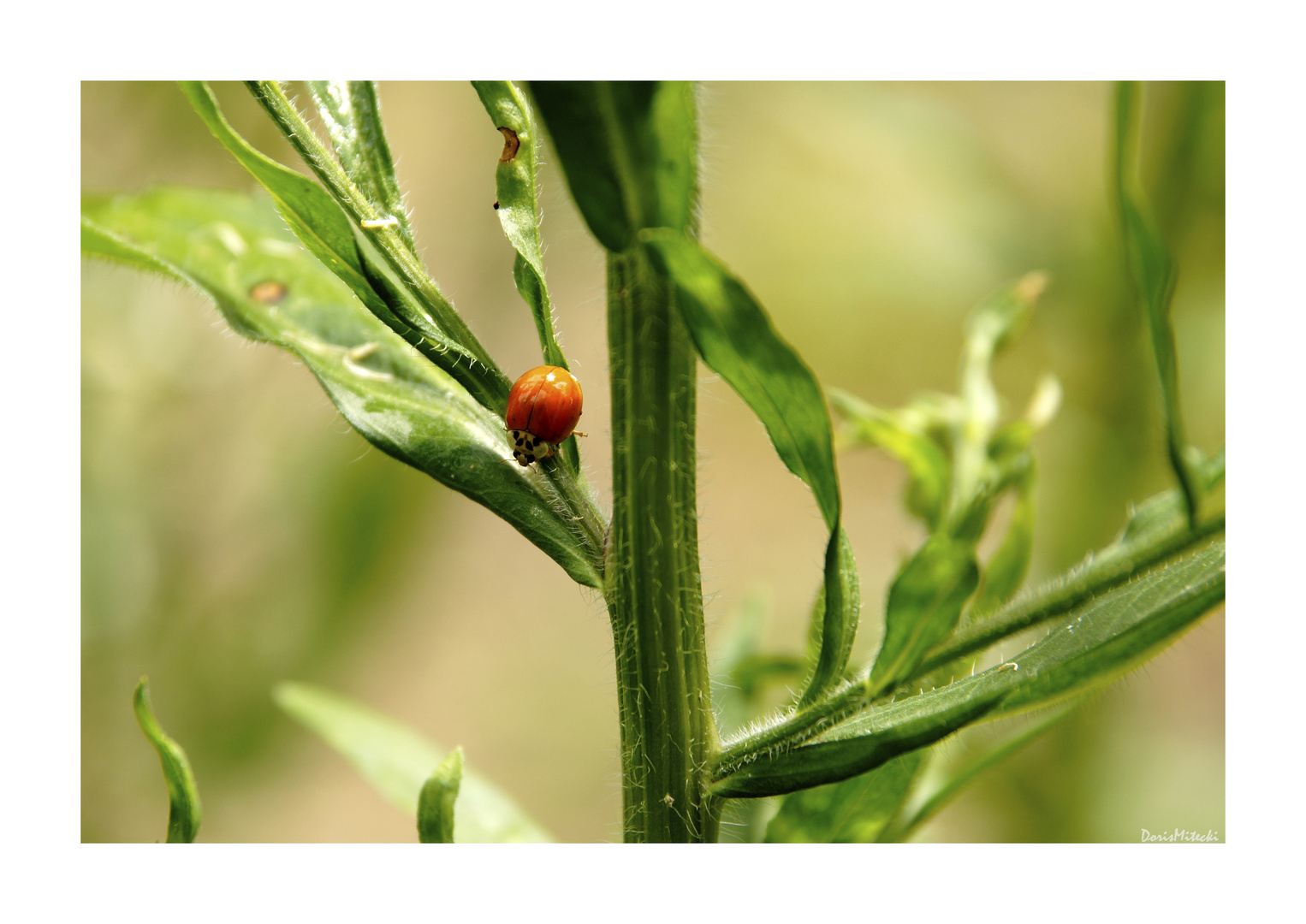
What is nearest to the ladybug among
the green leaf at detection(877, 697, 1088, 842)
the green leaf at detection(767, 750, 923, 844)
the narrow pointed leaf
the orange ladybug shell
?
the orange ladybug shell

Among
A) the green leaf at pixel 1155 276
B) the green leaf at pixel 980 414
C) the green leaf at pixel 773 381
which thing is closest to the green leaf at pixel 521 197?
the green leaf at pixel 773 381

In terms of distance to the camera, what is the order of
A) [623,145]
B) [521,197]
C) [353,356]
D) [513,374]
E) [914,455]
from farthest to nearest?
[513,374] → [914,455] → [353,356] → [521,197] → [623,145]

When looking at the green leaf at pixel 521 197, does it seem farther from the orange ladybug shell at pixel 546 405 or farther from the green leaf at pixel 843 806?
the green leaf at pixel 843 806

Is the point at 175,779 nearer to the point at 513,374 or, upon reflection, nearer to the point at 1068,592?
the point at 1068,592

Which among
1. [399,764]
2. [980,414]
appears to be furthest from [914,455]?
[399,764]

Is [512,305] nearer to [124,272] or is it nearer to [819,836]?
[124,272]

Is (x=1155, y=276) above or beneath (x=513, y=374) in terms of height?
beneath

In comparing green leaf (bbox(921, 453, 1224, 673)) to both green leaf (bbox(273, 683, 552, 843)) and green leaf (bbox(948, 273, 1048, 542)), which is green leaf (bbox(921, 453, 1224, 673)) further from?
green leaf (bbox(273, 683, 552, 843))
